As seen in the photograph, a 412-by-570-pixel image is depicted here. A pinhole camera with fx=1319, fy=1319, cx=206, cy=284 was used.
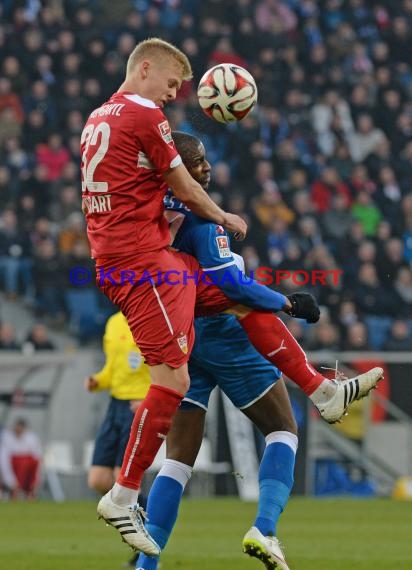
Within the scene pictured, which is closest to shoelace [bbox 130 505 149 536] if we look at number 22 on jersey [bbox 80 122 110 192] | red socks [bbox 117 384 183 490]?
red socks [bbox 117 384 183 490]

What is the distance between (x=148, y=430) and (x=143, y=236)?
3.18 feet

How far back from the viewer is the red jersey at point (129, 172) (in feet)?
21.6

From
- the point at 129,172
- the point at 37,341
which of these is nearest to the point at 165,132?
the point at 129,172

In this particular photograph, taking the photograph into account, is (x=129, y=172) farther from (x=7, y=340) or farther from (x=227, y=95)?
(x=7, y=340)

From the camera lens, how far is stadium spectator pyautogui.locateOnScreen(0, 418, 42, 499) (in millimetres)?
16609

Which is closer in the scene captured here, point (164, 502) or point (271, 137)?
point (164, 502)

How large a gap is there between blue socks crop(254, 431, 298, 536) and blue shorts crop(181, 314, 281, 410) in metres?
0.26

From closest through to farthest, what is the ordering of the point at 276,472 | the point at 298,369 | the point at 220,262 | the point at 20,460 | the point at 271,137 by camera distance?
the point at 220,262, the point at 298,369, the point at 276,472, the point at 20,460, the point at 271,137

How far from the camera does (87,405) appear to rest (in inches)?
667

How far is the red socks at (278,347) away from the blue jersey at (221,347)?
0.32ft

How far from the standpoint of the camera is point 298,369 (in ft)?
23.1

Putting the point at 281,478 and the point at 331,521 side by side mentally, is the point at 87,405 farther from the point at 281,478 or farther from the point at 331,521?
the point at 281,478

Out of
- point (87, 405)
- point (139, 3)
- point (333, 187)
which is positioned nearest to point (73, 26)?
point (139, 3)

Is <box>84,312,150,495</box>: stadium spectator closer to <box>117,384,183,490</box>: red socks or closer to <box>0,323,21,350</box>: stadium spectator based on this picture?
<box>117,384,183,490</box>: red socks
